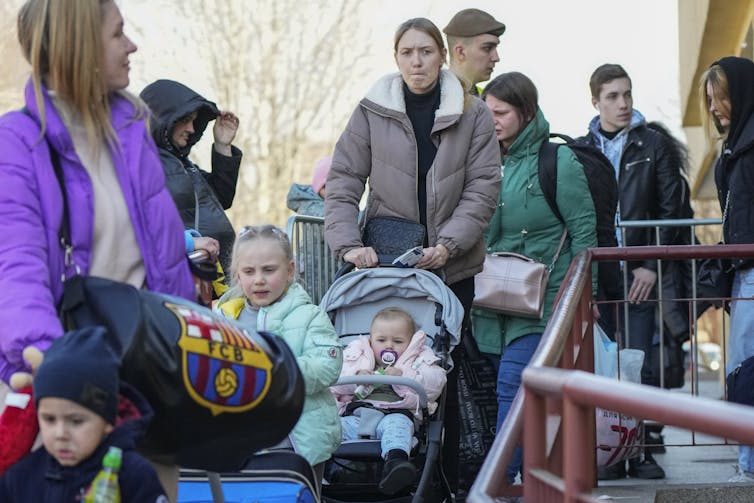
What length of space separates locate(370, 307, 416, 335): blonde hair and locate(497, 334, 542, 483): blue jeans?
722 millimetres

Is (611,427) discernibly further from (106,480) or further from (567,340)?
(106,480)

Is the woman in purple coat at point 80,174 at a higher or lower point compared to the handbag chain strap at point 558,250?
higher

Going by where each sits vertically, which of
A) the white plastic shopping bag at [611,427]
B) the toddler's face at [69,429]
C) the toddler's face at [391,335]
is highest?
the toddler's face at [69,429]

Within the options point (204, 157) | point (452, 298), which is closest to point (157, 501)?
point (452, 298)

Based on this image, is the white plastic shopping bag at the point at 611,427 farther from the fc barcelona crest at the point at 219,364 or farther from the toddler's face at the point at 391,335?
the fc barcelona crest at the point at 219,364

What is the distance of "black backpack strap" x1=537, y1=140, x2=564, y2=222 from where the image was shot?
26.2 feet

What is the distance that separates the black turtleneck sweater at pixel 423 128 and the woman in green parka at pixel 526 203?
26.8 inches

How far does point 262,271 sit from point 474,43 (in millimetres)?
3027

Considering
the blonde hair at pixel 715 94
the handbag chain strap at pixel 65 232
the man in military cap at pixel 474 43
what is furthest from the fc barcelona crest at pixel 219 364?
the man in military cap at pixel 474 43

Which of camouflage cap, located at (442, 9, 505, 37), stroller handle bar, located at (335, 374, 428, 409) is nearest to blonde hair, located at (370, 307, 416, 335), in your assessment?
stroller handle bar, located at (335, 374, 428, 409)

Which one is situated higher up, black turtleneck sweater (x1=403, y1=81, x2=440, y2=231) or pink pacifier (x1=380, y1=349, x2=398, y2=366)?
black turtleneck sweater (x1=403, y1=81, x2=440, y2=231)

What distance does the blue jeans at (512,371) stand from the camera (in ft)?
24.9

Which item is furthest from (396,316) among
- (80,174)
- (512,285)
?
(80,174)

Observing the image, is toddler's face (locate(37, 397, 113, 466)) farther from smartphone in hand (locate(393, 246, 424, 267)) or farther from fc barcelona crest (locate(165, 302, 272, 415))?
smartphone in hand (locate(393, 246, 424, 267))
